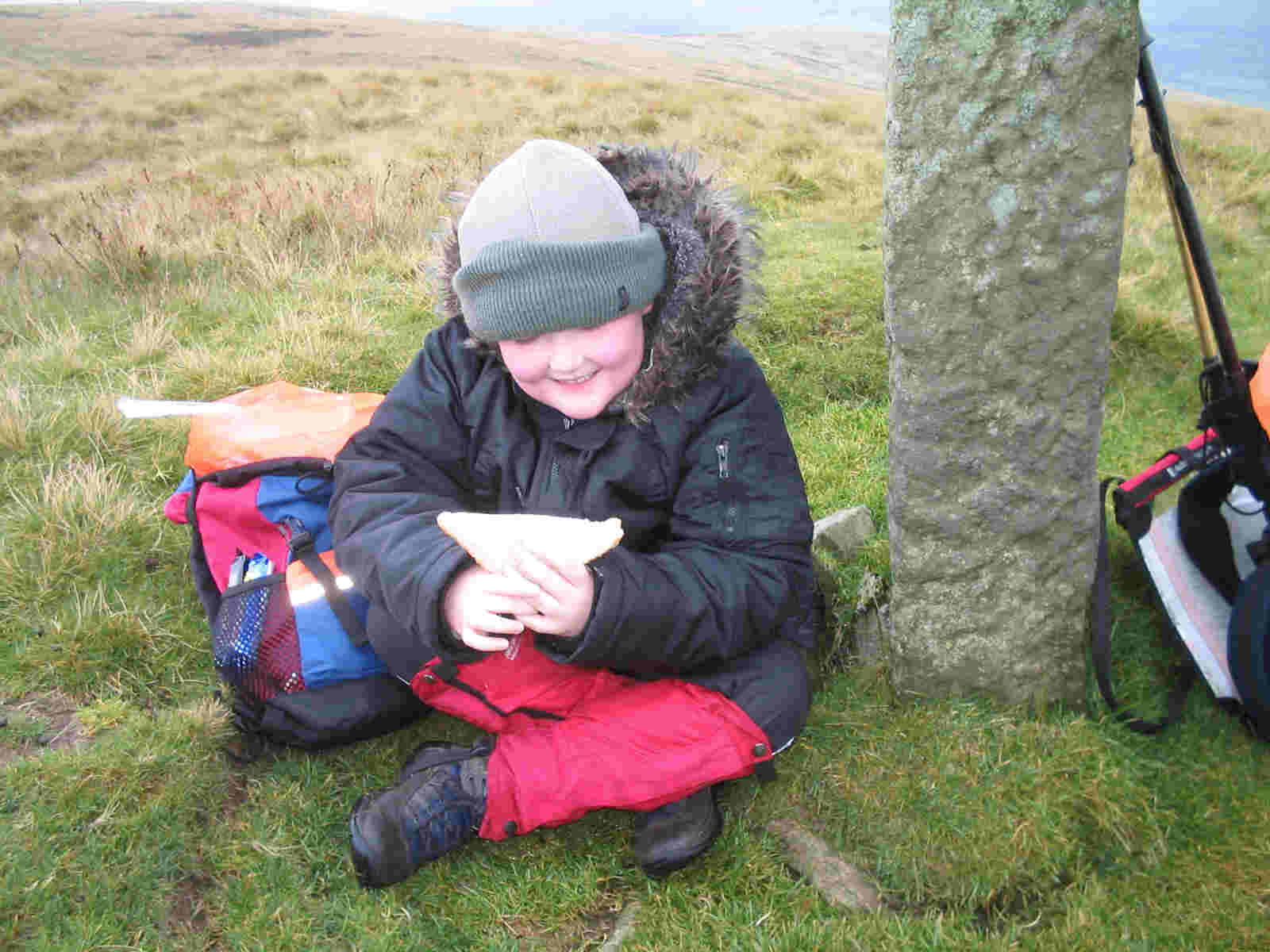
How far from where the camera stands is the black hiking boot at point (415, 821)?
7.33 feet

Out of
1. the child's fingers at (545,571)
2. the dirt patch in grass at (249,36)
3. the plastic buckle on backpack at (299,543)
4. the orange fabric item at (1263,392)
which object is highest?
the dirt patch in grass at (249,36)

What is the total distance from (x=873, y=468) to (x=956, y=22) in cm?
226

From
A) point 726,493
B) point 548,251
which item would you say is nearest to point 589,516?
point 726,493

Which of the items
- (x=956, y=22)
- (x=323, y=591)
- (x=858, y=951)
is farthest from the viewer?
(x=323, y=591)

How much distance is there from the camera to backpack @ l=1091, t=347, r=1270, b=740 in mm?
2398

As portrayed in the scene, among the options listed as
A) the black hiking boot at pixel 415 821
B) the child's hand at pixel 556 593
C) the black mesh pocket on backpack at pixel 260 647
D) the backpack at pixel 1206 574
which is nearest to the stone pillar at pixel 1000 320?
the backpack at pixel 1206 574

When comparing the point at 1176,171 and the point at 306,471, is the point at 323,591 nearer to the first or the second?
the point at 306,471

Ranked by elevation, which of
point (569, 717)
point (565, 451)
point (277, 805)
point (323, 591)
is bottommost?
point (277, 805)

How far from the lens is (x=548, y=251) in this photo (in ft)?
6.68

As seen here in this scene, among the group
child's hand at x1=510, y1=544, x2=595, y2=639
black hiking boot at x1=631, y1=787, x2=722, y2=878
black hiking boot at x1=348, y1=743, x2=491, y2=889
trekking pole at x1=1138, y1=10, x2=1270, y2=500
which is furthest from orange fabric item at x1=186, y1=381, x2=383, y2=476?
trekking pole at x1=1138, y1=10, x2=1270, y2=500

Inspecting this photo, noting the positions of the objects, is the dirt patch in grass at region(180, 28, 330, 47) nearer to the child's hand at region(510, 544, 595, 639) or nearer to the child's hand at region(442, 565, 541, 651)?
the child's hand at region(442, 565, 541, 651)

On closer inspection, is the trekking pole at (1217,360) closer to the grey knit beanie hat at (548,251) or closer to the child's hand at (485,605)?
the grey knit beanie hat at (548,251)

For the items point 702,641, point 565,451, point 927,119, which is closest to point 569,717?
point 702,641

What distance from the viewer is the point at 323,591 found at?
2666 millimetres
